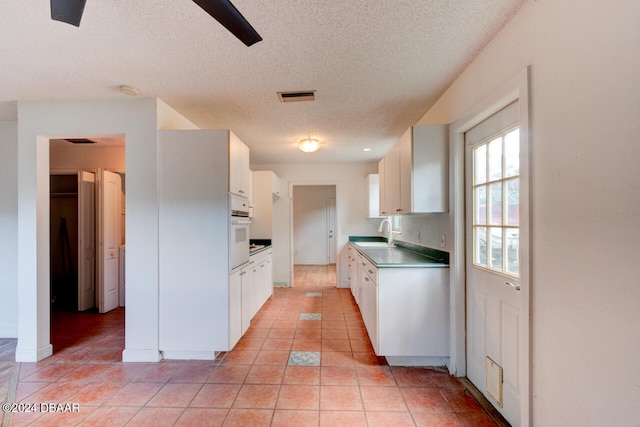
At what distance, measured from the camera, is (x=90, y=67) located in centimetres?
205

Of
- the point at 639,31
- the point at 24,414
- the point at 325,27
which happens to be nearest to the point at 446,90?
the point at 325,27

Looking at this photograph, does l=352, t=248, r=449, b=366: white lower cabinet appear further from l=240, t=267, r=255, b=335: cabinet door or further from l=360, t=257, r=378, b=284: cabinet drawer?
l=240, t=267, r=255, b=335: cabinet door

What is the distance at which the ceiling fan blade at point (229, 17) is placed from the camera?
3.60ft

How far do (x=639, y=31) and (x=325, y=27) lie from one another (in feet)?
4.29

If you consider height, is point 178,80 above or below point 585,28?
above

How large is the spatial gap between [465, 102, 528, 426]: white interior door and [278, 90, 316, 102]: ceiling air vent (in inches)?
51.8

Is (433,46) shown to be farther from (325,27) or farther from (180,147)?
(180,147)

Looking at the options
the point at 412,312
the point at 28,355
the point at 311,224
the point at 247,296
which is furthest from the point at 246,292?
the point at 311,224

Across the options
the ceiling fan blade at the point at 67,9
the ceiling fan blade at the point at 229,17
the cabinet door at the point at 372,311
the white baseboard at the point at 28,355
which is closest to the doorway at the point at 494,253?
the cabinet door at the point at 372,311

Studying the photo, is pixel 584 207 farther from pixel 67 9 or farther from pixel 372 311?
pixel 67 9

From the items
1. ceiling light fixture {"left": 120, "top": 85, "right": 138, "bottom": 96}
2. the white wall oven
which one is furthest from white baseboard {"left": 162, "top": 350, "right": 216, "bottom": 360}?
ceiling light fixture {"left": 120, "top": 85, "right": 138, "bottom": 96}

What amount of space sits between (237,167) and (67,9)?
172 cm

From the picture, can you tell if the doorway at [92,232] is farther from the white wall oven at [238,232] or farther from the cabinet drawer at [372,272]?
the cabinet drawer at [372,272]

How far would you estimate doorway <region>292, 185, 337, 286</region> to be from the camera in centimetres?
834
